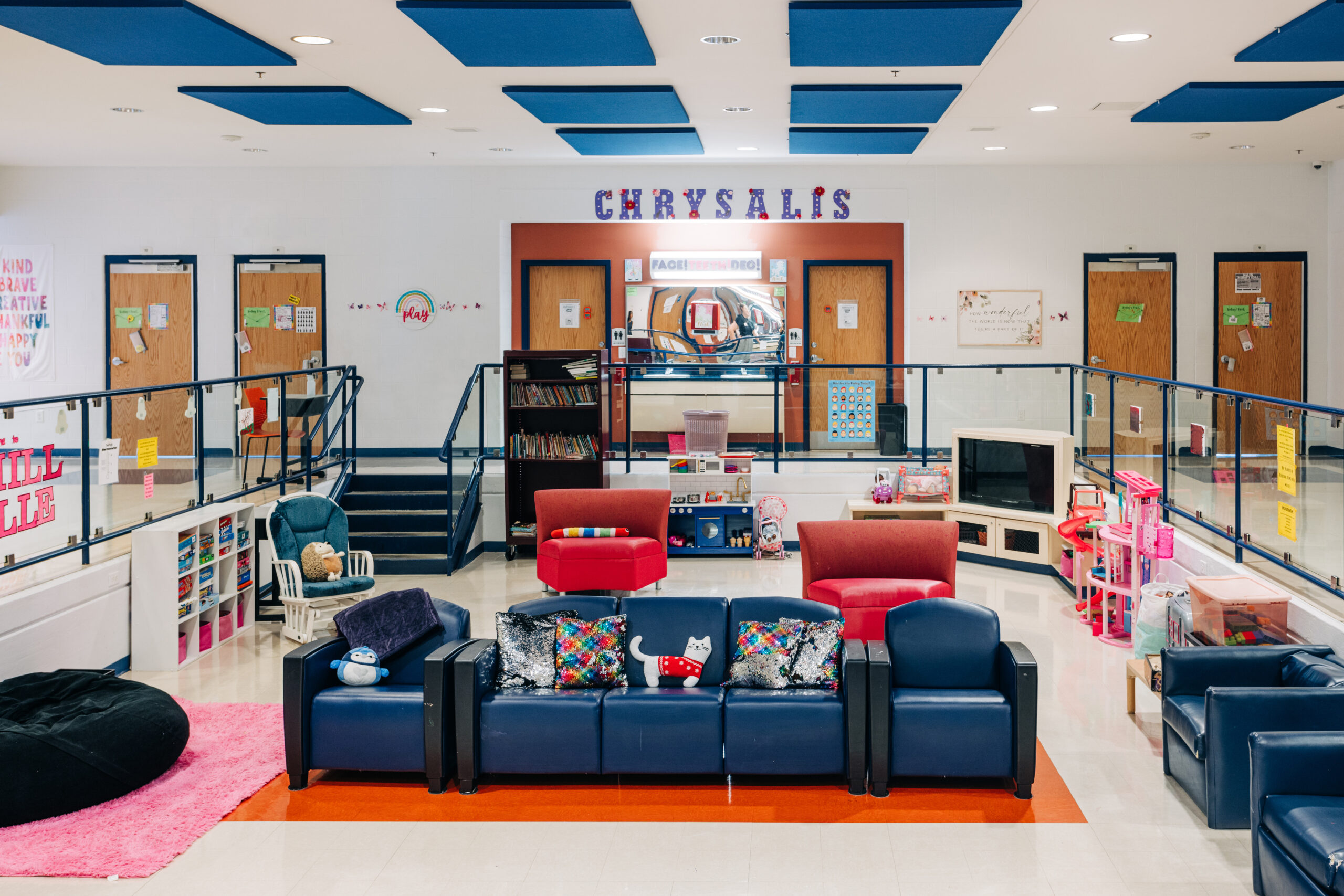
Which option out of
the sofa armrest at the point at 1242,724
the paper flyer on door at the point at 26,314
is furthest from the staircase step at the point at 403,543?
the sofa armrest at the point at 1242,724

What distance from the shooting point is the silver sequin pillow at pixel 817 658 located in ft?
17.9

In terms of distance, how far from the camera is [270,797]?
529 cm

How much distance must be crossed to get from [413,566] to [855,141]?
18.4 feet

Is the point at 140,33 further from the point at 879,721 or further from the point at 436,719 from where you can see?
the point at 879,721

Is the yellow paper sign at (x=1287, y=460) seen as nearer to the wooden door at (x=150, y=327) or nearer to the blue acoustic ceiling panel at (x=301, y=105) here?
the blue acoustic ceiling panel at (x=301, y=105)

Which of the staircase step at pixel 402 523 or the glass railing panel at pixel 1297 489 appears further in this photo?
the staircase step at pixel 402 523

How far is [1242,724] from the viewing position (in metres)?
4.66

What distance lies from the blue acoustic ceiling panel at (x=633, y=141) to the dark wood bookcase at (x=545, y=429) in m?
1.97

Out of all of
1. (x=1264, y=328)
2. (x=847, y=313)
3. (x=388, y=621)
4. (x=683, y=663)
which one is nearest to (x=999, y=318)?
(x=847, y=313)

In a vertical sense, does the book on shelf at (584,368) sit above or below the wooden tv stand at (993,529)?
above

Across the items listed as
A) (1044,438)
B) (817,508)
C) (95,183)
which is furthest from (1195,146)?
(95,183)

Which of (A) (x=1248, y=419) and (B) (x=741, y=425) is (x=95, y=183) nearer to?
(B) (x=741, y=425)

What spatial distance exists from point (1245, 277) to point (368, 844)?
1146 centimetres

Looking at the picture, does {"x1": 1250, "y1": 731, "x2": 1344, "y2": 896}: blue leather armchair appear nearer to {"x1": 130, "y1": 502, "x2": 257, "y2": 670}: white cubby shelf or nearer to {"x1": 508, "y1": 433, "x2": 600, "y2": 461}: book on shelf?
{"x1": 130, "y1": 502, "x2": 257, "y2": 670}: white cubby shelf
